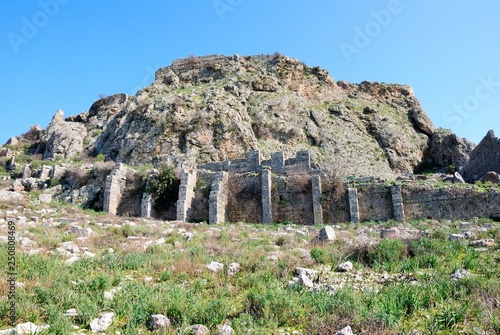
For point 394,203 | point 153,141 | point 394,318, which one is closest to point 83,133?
point 153,141

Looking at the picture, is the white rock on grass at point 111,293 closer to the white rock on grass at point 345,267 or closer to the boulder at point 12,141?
the white rock on grass at point 345,267

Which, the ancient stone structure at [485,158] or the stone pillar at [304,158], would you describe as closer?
the stone pillar at [304,158]

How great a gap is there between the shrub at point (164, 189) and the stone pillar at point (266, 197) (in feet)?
17.7

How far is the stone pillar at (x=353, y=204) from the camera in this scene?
18.8 metres

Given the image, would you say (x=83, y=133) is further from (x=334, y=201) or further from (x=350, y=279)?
(x=350, y=279)

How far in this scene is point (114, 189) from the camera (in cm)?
2181

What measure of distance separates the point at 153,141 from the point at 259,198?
1416 cm

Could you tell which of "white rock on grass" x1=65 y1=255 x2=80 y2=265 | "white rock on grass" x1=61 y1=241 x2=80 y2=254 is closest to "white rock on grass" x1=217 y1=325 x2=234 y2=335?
"white rock on grass" x1=65 y1=255 x2=80 y2=265

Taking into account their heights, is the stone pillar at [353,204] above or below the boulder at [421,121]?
below

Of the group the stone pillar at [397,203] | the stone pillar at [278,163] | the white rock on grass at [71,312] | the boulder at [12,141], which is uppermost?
the boulder at [12,141]

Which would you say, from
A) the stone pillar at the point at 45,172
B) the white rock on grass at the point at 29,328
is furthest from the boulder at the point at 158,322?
the stone pillar at the point at 45,172

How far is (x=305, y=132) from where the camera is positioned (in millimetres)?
36531

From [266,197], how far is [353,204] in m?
4.88

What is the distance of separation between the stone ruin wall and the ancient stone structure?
6.92 m
